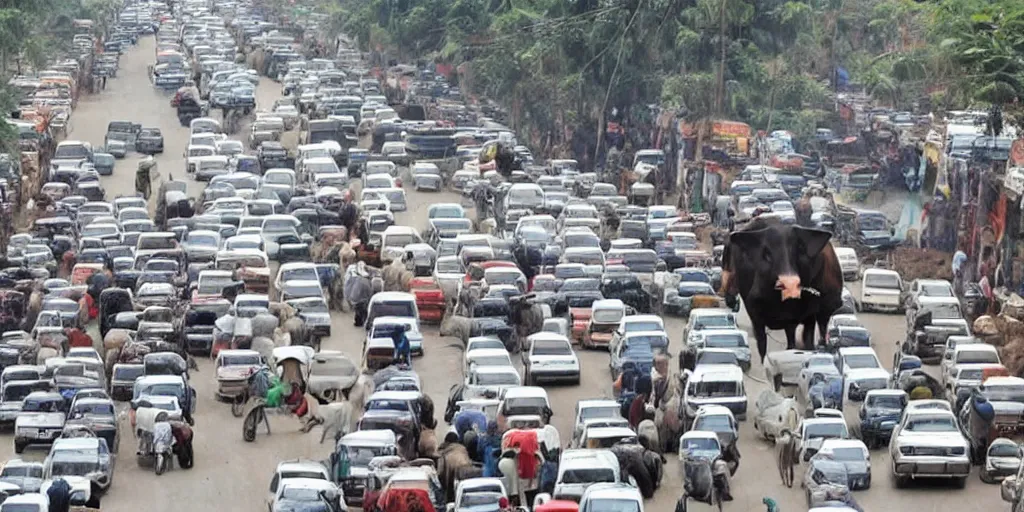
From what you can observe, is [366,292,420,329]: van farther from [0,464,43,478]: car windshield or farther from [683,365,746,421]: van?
[0,464,43,478]: car windshield

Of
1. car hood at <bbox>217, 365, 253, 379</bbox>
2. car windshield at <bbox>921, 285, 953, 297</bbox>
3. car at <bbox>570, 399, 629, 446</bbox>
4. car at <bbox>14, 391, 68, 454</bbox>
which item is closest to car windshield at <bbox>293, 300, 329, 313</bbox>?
car hood at <bbox>217, 365, 253, 379</bbox>

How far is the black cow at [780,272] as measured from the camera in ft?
48.0

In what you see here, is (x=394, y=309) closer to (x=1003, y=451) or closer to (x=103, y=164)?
(x=1003, y=451)

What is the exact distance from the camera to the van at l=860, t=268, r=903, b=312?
56625 millimetres

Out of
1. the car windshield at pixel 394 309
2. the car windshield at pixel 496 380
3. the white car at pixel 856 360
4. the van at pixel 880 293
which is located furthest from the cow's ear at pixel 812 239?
the van at pixel 880 293

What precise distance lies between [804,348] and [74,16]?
419 feet

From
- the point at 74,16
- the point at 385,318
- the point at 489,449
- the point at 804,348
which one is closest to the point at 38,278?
the point at 385,318

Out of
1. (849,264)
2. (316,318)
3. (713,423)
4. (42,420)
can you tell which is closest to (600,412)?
(713,423)

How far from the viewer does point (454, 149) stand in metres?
86.9

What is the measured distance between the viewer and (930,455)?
37875 mm

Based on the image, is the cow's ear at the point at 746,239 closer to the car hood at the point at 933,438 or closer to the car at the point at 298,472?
the car at the point at 298,472

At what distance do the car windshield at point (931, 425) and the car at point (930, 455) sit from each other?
17 mm

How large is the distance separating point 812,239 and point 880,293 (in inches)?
1672

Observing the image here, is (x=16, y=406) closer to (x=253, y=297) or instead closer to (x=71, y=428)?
(x=71, y=428)
